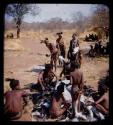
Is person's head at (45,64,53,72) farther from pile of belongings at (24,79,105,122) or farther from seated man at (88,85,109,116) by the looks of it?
seated man at (88,85,109,116)

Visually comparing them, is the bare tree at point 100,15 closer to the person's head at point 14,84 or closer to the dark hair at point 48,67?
the dark hair at point 48,67

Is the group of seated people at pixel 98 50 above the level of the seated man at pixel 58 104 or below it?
above

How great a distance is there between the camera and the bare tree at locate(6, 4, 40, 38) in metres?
1.76

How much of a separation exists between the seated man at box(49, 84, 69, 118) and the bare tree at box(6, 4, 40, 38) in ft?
1.43

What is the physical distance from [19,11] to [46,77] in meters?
0.45

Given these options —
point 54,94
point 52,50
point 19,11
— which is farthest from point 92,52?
point 19,11

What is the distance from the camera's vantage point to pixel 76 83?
1.77 metres

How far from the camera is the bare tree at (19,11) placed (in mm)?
1763

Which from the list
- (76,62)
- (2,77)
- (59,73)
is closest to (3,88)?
(2,77)

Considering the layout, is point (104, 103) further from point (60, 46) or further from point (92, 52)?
point (60, 46)

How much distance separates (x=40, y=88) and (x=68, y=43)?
1.11 ft

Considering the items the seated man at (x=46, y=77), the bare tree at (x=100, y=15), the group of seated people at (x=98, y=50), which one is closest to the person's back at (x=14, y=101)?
the seated man at (x=46, y=77)

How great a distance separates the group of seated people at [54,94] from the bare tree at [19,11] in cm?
32

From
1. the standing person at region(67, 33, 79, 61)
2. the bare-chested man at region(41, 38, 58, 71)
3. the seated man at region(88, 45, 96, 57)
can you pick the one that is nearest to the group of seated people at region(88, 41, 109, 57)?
the seated man at region(88, 45, 96, 57)
